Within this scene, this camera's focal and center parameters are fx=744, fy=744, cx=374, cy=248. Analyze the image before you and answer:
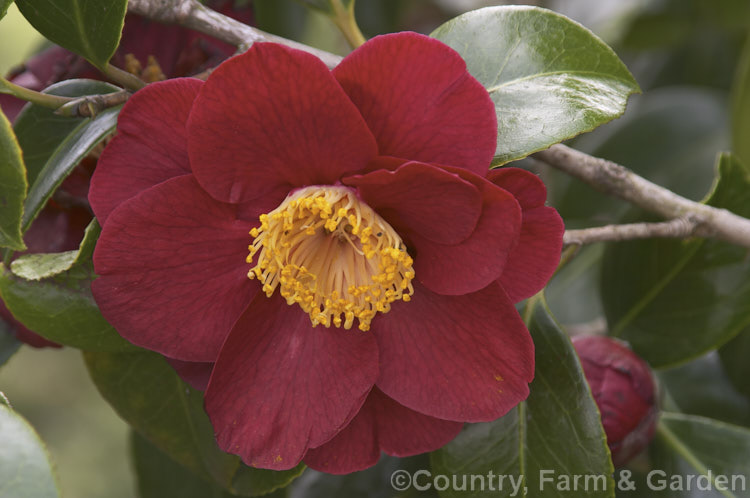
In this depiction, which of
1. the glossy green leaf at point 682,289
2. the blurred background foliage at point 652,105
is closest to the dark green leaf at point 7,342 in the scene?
the blurred background foliage at point 652,105

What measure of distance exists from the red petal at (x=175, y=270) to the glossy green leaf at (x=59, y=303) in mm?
72

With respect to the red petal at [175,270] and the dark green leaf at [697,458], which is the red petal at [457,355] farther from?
the dark green leaf at [697,458]

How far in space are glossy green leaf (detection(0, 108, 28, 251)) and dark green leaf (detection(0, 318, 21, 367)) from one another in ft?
1.09

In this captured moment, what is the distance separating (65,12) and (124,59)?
192 millimetres

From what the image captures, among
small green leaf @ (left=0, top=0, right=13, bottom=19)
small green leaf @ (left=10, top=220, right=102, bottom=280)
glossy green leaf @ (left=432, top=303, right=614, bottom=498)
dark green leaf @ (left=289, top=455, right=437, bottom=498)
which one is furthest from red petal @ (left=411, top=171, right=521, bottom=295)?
dark green leaf @ (left=289, top=455, right=437, bottom=498)

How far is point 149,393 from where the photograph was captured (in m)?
0.90

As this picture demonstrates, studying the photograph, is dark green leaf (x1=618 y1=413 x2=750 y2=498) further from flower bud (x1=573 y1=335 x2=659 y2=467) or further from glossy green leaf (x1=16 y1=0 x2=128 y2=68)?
glossy green leaf (x1=16 y1=0 x2=128 y2=68)

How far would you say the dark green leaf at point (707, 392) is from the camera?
127 cm

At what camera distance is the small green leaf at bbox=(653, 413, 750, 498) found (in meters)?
1.05

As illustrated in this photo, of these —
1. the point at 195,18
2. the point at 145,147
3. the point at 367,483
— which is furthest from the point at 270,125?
the point at 367,483

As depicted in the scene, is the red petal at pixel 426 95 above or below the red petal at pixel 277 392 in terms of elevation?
above

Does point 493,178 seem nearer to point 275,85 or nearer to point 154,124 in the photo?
point 275,85

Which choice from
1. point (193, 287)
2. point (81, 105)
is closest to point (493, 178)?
point (193, 287)

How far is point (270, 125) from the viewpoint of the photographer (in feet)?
2.18
